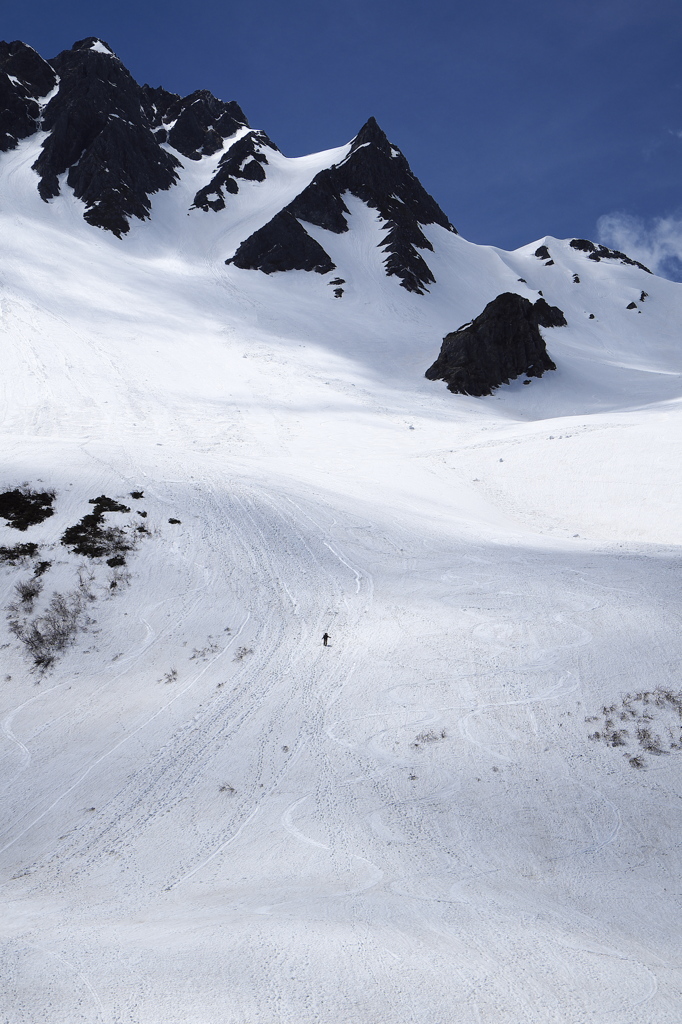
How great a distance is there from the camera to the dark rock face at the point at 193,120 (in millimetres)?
107938

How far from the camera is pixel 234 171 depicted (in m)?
93.4

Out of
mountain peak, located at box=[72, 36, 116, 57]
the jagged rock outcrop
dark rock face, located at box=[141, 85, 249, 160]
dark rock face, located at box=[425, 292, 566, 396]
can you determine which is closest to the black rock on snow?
dark rock face, located at box=[425, 292, 566, 396]

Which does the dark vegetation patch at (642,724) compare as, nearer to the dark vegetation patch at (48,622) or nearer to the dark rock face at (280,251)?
the dark vegetation patch at (48,622)

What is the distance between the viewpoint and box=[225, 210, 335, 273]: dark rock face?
226 ft

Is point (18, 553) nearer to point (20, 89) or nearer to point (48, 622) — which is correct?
point (48, 622)

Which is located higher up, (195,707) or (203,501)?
(203,501)

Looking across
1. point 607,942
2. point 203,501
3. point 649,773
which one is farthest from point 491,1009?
point 203,501

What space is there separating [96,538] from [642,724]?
11244 millimetres

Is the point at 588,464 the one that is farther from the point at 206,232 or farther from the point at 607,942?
the point at 206,232

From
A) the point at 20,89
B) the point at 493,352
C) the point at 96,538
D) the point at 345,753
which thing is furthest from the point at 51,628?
the point at 20,89

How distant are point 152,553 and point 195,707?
4943mm

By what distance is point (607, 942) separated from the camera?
4.58 m

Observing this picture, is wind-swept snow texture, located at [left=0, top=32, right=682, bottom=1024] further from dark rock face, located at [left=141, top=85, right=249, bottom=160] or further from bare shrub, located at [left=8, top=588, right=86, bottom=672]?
dark rock face, located at [left=141, top=85, right=249, bottom=160]

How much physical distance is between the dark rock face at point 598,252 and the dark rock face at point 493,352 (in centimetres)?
6789
